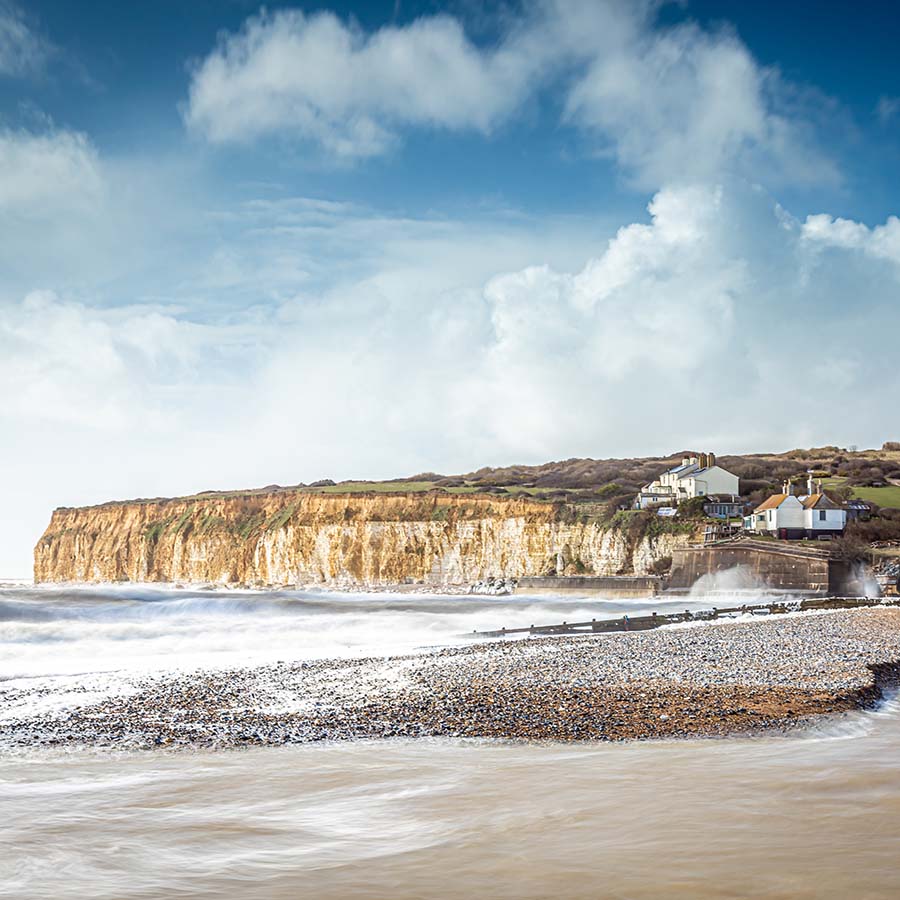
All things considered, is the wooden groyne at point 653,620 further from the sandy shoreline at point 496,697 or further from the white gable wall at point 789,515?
the white gable wall at point 789,515

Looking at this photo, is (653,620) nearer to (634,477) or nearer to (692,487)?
(692,487)

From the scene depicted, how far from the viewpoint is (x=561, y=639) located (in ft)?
73.4

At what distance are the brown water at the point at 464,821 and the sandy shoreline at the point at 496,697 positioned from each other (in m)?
0.84

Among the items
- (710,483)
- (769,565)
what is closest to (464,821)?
(769,565)

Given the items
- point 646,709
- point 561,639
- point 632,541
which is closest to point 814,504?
point 632,541

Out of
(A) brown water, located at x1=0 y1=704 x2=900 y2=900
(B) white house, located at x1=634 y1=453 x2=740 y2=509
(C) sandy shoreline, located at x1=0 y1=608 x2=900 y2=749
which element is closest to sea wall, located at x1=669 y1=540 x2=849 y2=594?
(B) white house, located at x1=634 y1=453 x2=740 y2=509

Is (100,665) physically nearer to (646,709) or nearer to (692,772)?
(646,709)

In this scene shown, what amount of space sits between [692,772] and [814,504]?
50.1 metres

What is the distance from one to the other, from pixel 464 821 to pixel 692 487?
207 feet

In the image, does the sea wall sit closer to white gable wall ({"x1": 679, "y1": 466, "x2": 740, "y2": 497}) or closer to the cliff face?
the cliff face

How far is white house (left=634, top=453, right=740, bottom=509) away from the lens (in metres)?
66.8

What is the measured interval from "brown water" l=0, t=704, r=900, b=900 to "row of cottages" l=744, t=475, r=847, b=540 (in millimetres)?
47371

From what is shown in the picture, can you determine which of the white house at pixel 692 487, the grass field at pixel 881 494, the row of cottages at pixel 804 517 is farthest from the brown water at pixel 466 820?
the white house at pixel 692 487

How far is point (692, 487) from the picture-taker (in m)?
67.1
